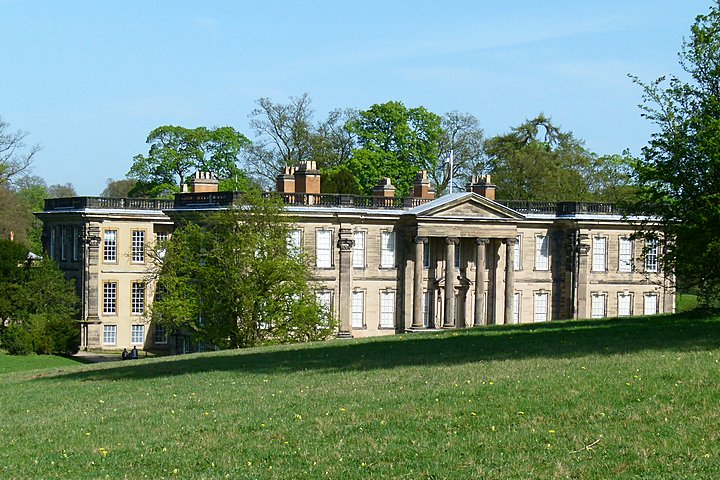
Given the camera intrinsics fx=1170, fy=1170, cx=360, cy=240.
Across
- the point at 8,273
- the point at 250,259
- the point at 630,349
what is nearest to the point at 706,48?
the point at 630,349

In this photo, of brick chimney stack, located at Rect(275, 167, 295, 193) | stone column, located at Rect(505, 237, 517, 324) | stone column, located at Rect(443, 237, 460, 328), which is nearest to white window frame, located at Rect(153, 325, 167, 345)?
brick chimney stack, located at Rect(275, 167, 295, 193)

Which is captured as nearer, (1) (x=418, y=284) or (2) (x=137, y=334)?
(1) (x=418, y=284)

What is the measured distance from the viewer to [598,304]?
225 feet

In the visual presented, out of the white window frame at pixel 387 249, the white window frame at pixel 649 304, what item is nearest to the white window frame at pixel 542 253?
the white window frame at pixel 649 304

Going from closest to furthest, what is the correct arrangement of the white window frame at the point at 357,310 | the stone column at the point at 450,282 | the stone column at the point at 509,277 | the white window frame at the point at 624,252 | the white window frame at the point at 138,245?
1. the white window frame at the point at 357,310
2. the stone column at the point at 450,282
3. the stone column at the point at 509,277
4. the white window frame at the point at 624,252
5. the white window frame at the point at 138,245

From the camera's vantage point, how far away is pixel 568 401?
1930 centimetres

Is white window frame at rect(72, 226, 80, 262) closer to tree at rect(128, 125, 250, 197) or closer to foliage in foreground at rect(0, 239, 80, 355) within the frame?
foliage in foreground at rect(0, 239, 80, 355)

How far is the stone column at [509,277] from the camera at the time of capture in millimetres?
65688

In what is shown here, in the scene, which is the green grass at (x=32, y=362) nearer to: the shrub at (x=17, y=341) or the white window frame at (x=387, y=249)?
the shrub at (x=17, y=341)

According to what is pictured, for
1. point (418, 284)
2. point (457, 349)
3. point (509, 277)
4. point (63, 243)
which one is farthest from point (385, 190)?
point (457, 349)

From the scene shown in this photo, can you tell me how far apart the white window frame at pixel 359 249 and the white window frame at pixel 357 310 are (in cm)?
154

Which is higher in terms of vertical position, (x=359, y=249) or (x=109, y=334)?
(x=359, y=249)

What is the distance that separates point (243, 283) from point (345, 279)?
1280 centimetres

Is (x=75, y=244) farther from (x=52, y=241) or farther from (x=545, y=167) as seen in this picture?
(x=545, y=167)
